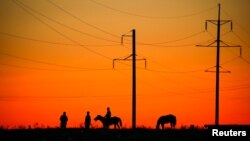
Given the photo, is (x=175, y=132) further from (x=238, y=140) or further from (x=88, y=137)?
(x=238, y=140)

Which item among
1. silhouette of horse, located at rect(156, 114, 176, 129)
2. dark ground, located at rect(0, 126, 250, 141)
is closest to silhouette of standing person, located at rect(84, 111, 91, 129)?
dark ground, located at rect(0, 126, 250, 141)

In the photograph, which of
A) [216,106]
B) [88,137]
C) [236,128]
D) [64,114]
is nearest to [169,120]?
[216,106]

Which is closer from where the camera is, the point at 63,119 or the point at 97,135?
the point at 97,135

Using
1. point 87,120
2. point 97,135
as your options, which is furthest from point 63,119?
point 97,135

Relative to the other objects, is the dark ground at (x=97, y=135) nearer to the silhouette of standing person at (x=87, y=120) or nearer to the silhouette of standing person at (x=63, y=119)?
the silhouette of standing person at (x=87, y=120)

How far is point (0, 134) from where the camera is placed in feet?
223

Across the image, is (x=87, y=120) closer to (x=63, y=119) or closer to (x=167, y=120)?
(x=63, y=119)

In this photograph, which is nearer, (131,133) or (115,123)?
(131,133)

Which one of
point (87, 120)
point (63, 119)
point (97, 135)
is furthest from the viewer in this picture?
point (63, 119)

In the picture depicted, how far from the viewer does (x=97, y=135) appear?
230 feet

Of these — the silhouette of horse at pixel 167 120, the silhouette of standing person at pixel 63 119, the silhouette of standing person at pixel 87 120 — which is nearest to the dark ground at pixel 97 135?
the silhouette of standing person at pixel 87 120

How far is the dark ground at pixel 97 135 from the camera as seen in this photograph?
6688 centimetres

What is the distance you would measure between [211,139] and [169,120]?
37768 mm

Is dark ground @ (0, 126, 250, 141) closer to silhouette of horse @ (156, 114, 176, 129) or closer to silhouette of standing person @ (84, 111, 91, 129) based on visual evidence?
silhouette of standing person @ (84, 111, 91, 129)
